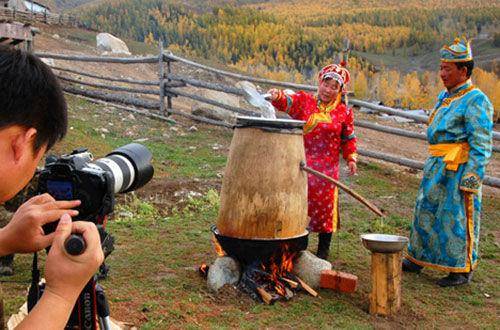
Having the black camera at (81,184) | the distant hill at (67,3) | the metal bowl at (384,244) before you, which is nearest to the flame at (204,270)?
the metal bowl at (384,244)

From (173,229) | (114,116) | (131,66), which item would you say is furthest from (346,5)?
(173,229)

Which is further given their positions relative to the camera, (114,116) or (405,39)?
(405,39)

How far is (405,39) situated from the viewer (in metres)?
47.0

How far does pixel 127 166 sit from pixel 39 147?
0.65 m

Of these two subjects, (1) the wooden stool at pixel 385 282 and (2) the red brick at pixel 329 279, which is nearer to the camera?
(1) the wooden stool at pixel 385 282

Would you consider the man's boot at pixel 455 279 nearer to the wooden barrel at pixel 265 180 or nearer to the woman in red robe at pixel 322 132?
the woman in red robe at pixel 322 132

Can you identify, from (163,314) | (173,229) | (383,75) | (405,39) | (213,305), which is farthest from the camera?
(405,39)

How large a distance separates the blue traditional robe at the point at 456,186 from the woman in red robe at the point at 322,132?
0.70m

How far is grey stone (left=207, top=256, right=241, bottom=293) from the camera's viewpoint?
346cm

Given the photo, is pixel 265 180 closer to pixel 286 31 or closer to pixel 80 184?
pixel 80 184

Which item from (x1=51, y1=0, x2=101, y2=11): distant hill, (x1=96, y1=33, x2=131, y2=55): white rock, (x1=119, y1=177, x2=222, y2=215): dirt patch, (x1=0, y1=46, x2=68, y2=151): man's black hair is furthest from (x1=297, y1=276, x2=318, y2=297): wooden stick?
(x1=51, y1=0, x2=101, y2=11): distant hill

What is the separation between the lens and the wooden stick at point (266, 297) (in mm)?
3332

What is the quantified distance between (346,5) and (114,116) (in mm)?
66982

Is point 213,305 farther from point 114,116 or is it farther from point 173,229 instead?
point 114,116
